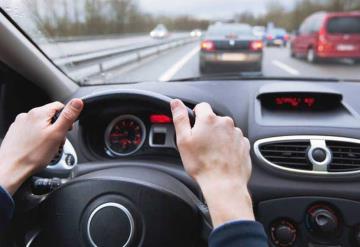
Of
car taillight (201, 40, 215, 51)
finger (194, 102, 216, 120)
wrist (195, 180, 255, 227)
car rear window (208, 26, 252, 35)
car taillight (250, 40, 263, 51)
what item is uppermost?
finger (194, 102, 216, 120)

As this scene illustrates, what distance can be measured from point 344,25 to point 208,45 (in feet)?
20.6

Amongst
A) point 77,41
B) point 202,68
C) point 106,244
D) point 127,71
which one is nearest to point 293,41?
point 202,68

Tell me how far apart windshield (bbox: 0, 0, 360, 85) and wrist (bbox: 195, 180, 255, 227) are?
66.5 inches

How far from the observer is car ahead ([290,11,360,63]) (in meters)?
14.8

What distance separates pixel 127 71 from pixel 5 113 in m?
3.19

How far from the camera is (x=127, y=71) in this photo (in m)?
6.14

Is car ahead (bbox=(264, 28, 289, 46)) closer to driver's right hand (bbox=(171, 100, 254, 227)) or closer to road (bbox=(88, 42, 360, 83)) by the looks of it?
road (bbox=(88, 42, 360, 83))

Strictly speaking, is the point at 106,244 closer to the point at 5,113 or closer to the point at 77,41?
the point at 5,113

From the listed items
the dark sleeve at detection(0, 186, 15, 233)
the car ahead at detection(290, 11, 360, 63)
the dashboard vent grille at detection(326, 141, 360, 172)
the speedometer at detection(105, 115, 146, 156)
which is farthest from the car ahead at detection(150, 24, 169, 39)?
the dark sleeve at detection(0, 186, 15, 233)

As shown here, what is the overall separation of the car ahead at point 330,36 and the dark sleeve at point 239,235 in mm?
13345

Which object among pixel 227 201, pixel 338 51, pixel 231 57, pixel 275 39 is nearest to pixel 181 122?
pixel 227 201

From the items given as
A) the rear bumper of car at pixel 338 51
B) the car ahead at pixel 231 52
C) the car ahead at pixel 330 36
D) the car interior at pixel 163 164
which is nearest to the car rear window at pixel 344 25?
the car ahead at pixel 330 36

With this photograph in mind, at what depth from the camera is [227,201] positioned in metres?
1.38

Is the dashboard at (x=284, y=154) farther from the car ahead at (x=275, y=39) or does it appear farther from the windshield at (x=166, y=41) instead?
the car ahead at (x=275, y=39)
